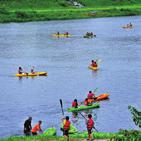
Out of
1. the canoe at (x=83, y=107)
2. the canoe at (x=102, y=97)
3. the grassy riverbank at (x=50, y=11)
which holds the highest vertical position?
the grassy riverbank at (x=50, y=11)

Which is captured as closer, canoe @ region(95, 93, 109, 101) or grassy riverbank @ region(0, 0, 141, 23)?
canoe @ region(95, 93, 109, 101)

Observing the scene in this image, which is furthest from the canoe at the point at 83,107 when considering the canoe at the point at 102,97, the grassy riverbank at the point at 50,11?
the grassy riverbank at the point at 50,11

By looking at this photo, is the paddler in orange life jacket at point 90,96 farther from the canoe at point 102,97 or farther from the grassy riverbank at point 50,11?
the grassy riverbank at point 50,11

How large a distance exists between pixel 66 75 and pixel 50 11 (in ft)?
337

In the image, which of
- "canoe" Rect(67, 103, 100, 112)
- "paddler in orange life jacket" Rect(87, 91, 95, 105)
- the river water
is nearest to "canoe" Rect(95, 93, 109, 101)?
the river water

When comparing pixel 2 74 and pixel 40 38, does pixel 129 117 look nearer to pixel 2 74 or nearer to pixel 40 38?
pixel 2 74

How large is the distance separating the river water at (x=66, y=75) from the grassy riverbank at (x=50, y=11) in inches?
980

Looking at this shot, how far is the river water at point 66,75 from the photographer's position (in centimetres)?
5303

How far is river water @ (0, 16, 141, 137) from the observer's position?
53031mm

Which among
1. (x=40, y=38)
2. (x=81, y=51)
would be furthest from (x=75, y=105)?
(x=40, y=38)

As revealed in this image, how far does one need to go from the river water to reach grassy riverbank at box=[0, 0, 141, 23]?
81.7 feet

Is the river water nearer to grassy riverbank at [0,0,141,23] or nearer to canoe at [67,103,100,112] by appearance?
canoe at [67,103,100,112]

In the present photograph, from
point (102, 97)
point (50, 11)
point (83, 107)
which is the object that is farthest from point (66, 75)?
point (50, 11)

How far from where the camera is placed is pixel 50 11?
178 meters
